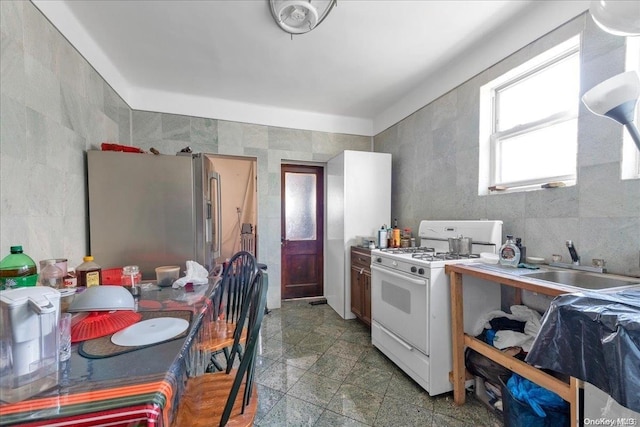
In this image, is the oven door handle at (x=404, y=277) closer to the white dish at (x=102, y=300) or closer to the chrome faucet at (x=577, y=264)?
the chrome faucet at (x=577, y=264)

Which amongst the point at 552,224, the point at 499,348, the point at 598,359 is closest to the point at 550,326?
the point at 598,359

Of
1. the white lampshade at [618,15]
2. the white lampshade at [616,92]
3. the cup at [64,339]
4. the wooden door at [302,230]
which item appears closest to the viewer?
the cup at [64,339]

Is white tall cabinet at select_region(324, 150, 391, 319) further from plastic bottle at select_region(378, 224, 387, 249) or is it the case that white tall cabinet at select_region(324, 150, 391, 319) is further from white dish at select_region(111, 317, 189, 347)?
white dish at select_region(111, 317, 189, 347)

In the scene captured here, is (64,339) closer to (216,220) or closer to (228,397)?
(228,397)

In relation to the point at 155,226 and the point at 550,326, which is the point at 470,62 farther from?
the point at 155,226

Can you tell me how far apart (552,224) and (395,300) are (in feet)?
3.87

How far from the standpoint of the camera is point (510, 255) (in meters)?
1.67

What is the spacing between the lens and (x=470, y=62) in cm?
223

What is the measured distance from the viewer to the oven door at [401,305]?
180 cm

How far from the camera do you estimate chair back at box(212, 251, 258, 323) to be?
156cm

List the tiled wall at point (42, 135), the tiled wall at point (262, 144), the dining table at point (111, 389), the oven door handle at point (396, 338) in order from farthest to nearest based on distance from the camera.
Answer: the tiled wall at point (262, 144), the oven door handle at point (396, 338), the tiled wall at point (42, 135), the dining table at point (111, 389)

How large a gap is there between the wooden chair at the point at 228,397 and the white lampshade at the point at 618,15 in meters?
1.52

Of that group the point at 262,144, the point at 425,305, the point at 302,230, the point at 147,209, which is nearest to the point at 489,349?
the point at 425,305

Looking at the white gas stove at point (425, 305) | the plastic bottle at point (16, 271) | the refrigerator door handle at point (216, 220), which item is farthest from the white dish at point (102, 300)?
the white gas stove at point (425, 305)
